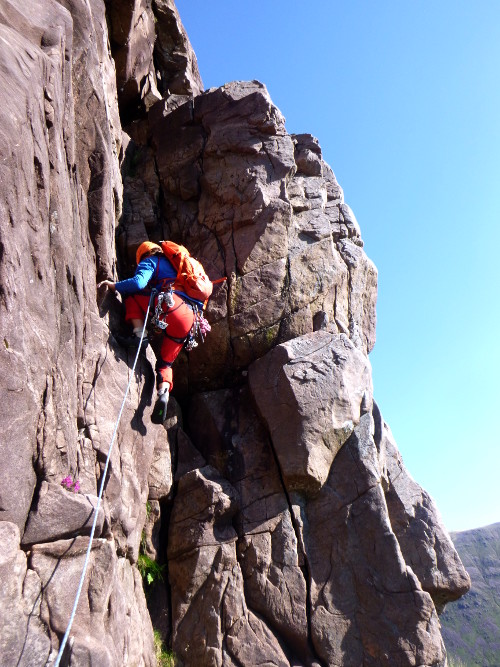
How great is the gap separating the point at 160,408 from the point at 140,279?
7.80ft

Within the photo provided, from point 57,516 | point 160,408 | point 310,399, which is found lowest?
point 57,516

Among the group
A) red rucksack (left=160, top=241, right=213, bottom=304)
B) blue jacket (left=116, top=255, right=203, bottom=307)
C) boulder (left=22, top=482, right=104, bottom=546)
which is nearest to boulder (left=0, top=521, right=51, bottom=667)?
boulder (left=22, top=482, right=104, bottom=546)

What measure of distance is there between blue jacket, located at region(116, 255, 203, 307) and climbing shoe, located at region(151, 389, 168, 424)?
1.92 meters

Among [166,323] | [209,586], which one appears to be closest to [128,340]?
[166,323]

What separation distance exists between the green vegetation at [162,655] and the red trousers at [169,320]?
14.2ft

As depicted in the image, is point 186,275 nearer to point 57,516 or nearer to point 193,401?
point 193,401

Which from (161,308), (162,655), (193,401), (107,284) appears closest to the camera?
(162,655)

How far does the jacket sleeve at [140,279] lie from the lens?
984cm

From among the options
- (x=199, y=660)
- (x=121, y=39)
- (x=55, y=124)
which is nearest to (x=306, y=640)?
(x=199, y=660)

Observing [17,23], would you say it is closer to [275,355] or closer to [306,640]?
[275,355]

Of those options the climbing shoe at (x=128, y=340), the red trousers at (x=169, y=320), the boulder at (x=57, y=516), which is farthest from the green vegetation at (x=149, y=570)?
the climbing shoe at (x=128, y=340)

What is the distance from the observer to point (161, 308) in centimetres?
1019

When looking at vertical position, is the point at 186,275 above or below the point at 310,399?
above

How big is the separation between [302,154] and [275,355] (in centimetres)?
591
